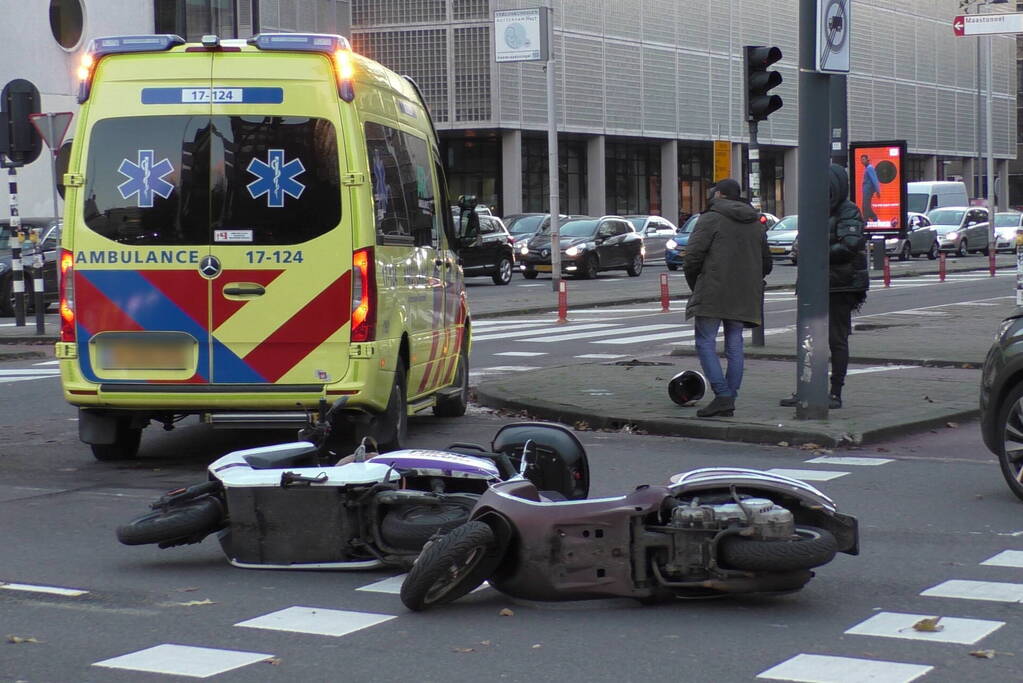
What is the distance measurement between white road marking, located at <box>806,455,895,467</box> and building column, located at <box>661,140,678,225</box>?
197 ft

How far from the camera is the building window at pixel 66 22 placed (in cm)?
4412

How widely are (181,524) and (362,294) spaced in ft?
10.3

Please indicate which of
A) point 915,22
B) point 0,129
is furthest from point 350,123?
point 915,22

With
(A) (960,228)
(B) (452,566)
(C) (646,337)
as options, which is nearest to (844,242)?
(B) (452,566)

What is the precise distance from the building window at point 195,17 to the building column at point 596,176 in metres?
17.7

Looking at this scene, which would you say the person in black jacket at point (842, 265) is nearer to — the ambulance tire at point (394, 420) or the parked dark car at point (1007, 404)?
the ambulance tire at point (394, 420)

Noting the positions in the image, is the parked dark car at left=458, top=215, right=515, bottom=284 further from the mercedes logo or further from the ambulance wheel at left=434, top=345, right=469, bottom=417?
the mercedes logo

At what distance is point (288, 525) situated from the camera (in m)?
6.97

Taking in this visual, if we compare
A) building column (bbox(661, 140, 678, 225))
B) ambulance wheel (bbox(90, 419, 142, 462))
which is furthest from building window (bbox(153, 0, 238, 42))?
ambulance wheel (bbox(90, 419, 142, 462))

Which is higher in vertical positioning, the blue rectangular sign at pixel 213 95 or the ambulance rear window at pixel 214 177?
the blue rectangular sign at pixel 213 95

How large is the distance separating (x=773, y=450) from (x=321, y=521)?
16.1 feet

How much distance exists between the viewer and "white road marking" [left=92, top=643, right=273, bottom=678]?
17.9ft

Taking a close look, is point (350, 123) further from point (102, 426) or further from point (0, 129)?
point (0, 129)

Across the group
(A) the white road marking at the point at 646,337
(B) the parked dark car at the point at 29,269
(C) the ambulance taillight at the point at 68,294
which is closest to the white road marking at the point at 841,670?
(C) the ambulance taillight at the point at 68,294
